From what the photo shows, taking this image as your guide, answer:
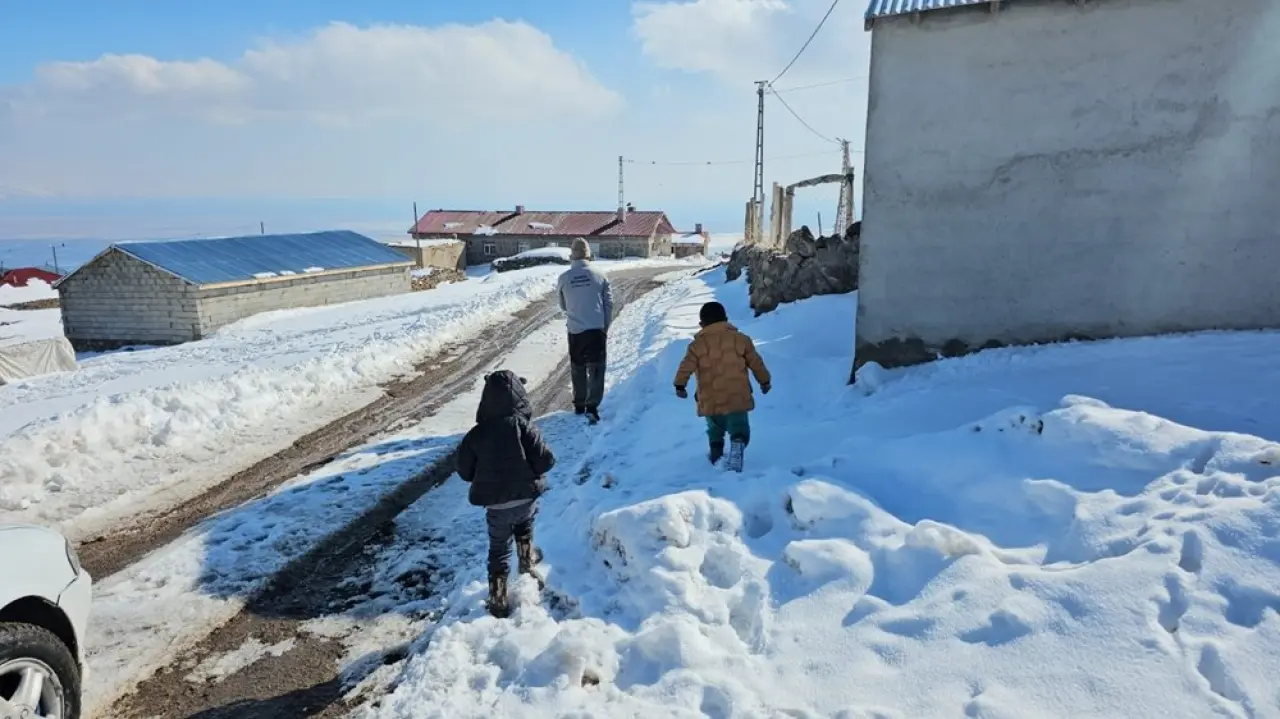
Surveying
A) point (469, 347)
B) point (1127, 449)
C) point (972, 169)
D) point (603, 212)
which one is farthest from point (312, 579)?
point (603, 212)

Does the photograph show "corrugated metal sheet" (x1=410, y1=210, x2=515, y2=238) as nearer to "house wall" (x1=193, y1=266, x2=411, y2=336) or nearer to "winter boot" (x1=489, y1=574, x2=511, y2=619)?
"house wall" (x1=193, y1=266, x2=411, y2=336)

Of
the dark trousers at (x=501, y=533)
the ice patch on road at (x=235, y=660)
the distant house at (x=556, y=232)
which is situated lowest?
the ice patch on road at (x=235, y=660)

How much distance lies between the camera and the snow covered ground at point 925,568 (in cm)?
342

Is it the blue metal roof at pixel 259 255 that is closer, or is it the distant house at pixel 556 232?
the blue metal roof at pixel 259 255

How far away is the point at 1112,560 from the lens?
3.89 metres

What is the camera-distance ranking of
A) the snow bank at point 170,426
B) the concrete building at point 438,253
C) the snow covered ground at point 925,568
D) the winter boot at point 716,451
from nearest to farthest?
the snow covered ground at point 925,568, the winter boot at point 716,451, the snow bank at point 170,426, the concrete building at point 438,253

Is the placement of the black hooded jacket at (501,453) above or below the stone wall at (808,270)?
below

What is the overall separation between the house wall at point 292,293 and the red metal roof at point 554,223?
2649 cm

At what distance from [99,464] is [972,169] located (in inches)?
371

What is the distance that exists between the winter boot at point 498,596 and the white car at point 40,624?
6.85ft

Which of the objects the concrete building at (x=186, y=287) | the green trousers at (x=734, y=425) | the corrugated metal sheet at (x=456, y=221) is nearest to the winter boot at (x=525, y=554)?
the green trousers at (x=734, y=425)

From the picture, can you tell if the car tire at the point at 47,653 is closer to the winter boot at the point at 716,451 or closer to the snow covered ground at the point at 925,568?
the snow covered ground at the point at 925,568

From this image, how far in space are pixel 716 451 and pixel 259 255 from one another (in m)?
30.7

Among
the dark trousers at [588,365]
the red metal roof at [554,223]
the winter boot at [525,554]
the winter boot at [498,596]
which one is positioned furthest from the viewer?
the red metal roof at [554,223]
